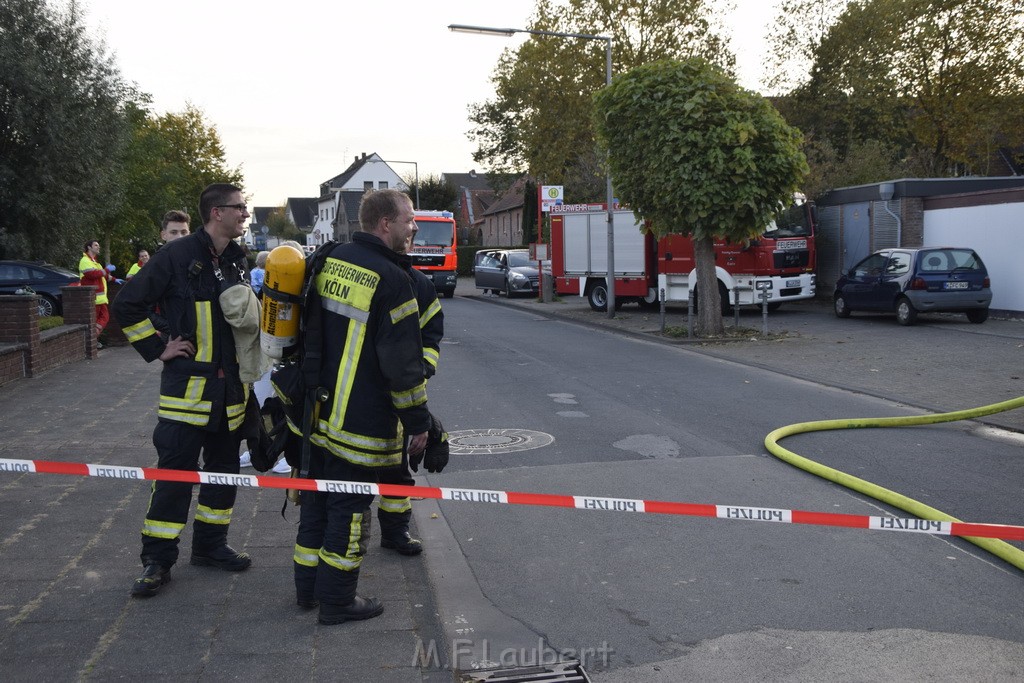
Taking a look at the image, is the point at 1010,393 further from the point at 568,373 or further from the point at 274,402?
the point at 274,402

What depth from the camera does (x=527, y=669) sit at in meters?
3.78

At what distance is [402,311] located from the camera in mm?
4074

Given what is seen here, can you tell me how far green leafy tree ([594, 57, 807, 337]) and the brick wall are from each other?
9.63 metres

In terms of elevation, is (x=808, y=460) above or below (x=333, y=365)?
below

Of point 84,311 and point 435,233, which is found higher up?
point 435,233

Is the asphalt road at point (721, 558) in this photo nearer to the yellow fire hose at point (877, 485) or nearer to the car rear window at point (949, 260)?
the yellow fire hose at point (877, 485)

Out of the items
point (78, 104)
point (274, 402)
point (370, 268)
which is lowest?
point (274, 402)

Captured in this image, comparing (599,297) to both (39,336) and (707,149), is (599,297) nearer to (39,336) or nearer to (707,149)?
(707,149)

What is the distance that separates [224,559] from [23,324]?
8.73m

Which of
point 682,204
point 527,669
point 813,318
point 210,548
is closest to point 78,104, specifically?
point 682,204

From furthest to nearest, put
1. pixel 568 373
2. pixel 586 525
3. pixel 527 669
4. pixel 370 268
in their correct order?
pixel 568 373, pixel 586 525, pixel 370 268, pixel 527 669

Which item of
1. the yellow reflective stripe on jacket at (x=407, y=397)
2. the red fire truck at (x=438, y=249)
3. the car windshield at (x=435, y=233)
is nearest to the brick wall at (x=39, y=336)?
the yellow reflective stripe on jacket at (x=407, y=397)

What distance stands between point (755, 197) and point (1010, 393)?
645 cm

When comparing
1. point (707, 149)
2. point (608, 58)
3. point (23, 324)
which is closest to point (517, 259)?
point (608, 58)
